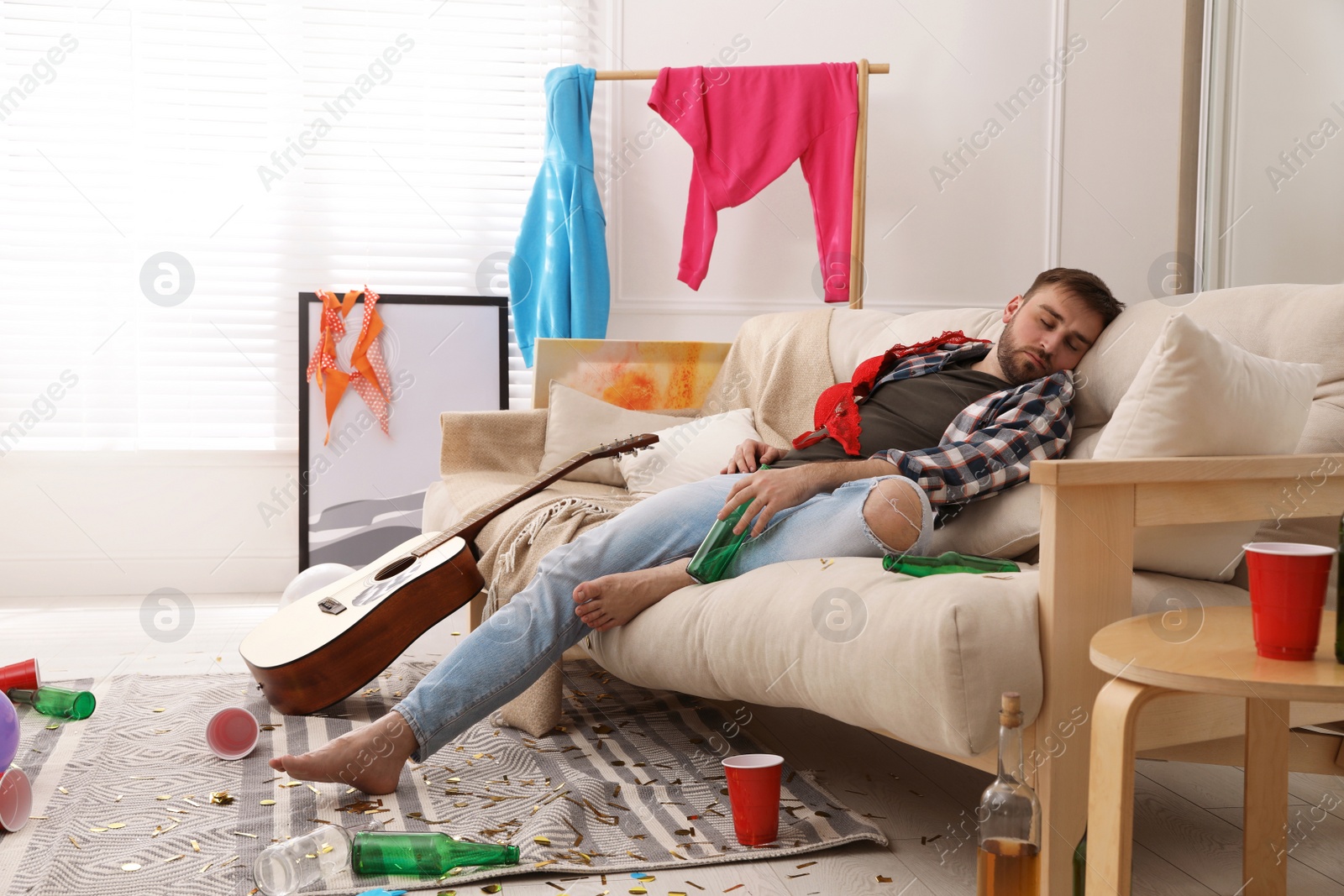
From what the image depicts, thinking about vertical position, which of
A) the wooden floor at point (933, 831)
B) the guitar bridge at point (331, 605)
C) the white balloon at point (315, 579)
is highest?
the guitar bridge at point (331, 605)

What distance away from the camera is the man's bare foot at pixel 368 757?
1.44 meters

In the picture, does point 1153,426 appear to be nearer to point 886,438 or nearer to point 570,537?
point 886,438

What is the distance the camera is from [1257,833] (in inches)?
45.8

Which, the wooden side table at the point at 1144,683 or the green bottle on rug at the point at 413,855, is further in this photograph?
the green bottle on rug at the point at 413,855

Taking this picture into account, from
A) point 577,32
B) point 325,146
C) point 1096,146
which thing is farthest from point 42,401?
point 1096,146

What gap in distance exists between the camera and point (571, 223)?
326 cm

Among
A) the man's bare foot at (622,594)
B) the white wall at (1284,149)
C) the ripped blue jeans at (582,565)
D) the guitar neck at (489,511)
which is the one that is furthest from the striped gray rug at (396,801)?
the white wall at (1284,149)

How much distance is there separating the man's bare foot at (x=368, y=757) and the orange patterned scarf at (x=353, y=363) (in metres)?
2.07

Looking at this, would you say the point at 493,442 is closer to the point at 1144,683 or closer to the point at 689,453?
the point at 689,453

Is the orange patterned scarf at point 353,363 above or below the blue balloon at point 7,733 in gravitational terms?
above

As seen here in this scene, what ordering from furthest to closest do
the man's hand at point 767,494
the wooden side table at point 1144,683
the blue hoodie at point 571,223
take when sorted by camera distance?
1. the blue hoodie at point 571,223
2. the man's hand at point 767,494
3. the wooden side table at point 1144,683

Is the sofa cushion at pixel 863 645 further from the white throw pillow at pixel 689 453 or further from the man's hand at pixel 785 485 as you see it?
the white throw pillow at pixel 689 453

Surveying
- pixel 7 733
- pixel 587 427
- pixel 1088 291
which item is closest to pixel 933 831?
pixel 1088 291

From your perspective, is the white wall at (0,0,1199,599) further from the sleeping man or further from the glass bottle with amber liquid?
the glass bottle with amber liquid
